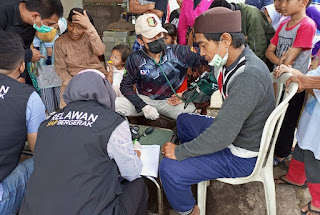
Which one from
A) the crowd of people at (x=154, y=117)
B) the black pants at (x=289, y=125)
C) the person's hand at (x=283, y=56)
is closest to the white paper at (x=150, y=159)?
the crowd of people at (x=154, y=117)

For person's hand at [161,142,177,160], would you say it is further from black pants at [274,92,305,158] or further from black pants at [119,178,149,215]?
black pants at [274,92,305,158]

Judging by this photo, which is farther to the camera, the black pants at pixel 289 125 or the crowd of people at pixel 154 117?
the black pants at pixel 289 125

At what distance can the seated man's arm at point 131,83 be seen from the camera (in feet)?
9.59

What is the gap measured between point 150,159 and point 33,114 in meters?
0.94

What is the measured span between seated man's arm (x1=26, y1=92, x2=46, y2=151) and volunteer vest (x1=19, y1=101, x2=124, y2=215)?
1.00ft

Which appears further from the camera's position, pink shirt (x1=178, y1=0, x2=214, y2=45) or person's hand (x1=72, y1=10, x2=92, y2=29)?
pink shirt (x1=178, y1=0, x2=214, y2=45)

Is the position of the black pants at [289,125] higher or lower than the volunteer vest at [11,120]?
lower

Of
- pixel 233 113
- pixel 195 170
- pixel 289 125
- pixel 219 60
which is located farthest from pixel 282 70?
pixel 195 170

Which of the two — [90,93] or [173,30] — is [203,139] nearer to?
[90,93]

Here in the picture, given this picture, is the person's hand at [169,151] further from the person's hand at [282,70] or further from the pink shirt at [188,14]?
the pink shirt at [188,14]

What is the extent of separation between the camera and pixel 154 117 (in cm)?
283

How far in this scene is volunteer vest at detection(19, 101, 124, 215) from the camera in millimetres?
1463

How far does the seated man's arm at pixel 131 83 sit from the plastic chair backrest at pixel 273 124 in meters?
1.40

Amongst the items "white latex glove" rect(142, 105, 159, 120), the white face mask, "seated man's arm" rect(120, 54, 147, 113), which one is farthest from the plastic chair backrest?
"seated man's arm" rect(120, 54, 147, 113)
